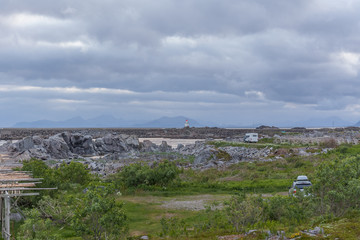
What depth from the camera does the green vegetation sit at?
10695mm

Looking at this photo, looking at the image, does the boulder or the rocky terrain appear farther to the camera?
the boulder

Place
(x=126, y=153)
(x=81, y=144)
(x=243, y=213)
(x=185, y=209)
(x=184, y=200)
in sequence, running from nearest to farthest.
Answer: (x=243, y=213) < (x=185, y=209) < (x=184, y=200) < (x=126, y=153) < (x=81, y=144)

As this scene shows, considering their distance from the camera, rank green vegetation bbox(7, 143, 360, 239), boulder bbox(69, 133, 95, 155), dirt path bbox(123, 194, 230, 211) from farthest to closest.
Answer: boulder bbox(69, 133, 95, 155) < dirt path bbox(123, 194, 230, 211) < green vegetation bbox(7, 143, 360, 239)

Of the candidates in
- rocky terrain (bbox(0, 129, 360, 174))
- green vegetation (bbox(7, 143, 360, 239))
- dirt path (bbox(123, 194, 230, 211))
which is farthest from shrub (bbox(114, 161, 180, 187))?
rocky terrain (bbox(0, 129, 360, 174))

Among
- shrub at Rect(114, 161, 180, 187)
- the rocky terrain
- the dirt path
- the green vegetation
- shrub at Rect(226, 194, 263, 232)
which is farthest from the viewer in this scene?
the rocky terrain

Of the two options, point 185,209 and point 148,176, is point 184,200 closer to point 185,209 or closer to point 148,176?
point 185,209

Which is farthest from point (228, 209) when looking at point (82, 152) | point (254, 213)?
point (82, 152)

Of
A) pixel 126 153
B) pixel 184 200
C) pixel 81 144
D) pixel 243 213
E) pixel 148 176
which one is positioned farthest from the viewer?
pixel 81 144

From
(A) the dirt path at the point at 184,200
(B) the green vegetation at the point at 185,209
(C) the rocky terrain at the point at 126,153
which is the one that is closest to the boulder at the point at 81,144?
(C) the rocky terrain at the point at 126,153

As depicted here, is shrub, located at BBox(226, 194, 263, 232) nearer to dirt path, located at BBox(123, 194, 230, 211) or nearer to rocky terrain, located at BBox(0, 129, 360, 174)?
dirt path, located at BBox(123, 194, 230, 211)

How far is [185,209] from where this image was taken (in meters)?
19.3

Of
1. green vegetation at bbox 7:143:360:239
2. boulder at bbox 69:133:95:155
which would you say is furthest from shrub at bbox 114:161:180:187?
boulder at bbox 69:133:95:155

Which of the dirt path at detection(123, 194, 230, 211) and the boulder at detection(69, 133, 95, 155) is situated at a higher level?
the boulder at detection(69, 133, 95, 155)

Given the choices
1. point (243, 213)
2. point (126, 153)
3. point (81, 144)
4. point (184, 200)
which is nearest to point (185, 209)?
point (184, 200)
